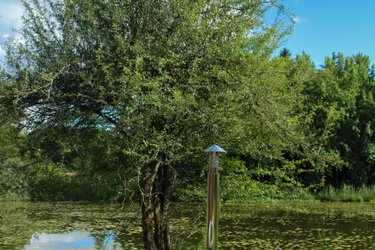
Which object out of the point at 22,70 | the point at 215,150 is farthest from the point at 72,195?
the point at 215,150

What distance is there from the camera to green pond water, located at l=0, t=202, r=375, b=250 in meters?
9.90

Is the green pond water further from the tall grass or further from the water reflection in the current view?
the tall grass

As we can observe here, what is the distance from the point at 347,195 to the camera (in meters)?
23.6

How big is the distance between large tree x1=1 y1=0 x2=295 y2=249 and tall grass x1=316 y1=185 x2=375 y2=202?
63.2 feet

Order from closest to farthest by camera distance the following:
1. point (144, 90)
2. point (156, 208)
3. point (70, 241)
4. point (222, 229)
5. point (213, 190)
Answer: point (213, 190) < point (144, 90) < point (156, 208) < point (70, 241) < point (222, 229)

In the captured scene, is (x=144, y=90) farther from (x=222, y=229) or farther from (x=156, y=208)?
(x=222, y=229)

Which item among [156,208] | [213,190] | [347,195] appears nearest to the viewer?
[213,190]

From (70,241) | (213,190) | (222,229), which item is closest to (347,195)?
(222,229)

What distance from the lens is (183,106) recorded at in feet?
16.2

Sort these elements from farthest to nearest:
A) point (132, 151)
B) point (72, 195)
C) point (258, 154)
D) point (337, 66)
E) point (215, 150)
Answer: point (337, 66)
point (72, 195)
point (258, 154)
point (132, 151)
point (215, 150)

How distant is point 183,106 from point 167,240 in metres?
1.99

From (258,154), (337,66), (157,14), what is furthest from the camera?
(337,66)

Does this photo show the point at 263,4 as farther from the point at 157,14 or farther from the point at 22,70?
the point at 22,70

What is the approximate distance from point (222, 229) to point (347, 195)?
1232 centimetres
